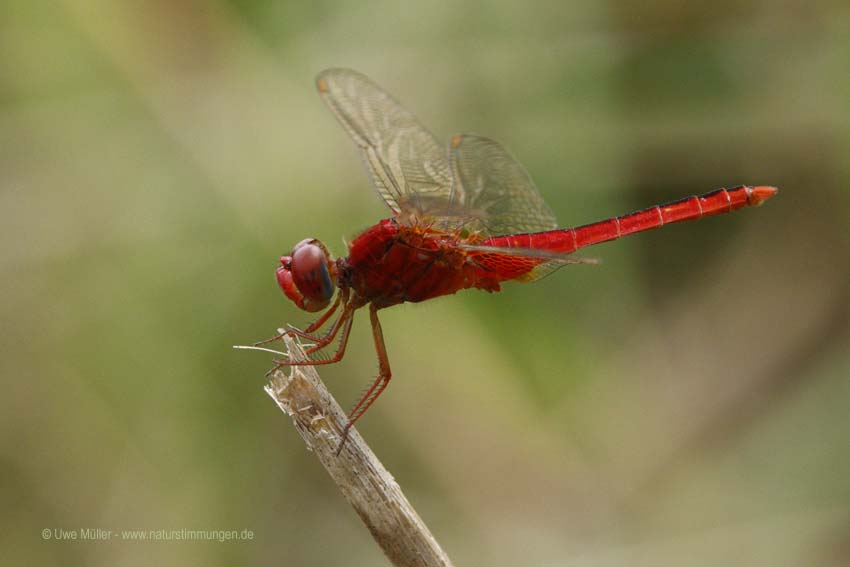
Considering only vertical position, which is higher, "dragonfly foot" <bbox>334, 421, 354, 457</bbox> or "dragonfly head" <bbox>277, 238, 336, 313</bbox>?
"dragonfly head" <bbox>277, 238, 336, 313</bbox>

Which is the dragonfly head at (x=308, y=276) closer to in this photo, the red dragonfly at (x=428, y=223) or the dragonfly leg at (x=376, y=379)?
the red dragonfly at (x=428, y=223)

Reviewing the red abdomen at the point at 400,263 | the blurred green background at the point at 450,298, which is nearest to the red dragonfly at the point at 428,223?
the red abdomen at the point at 400,263

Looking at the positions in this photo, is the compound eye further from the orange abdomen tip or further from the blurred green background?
the orange abdomen tip

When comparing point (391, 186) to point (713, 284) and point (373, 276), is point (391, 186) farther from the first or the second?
point (713, 284)

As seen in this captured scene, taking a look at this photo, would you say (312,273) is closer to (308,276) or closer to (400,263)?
(308,276)

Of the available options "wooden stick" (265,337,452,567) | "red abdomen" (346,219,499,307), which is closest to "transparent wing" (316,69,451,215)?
"red abdomen" (346,219,499,307)

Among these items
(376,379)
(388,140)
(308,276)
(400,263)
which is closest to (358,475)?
(376,379)

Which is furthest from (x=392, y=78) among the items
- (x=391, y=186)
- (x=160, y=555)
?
(x=160, y=555)
